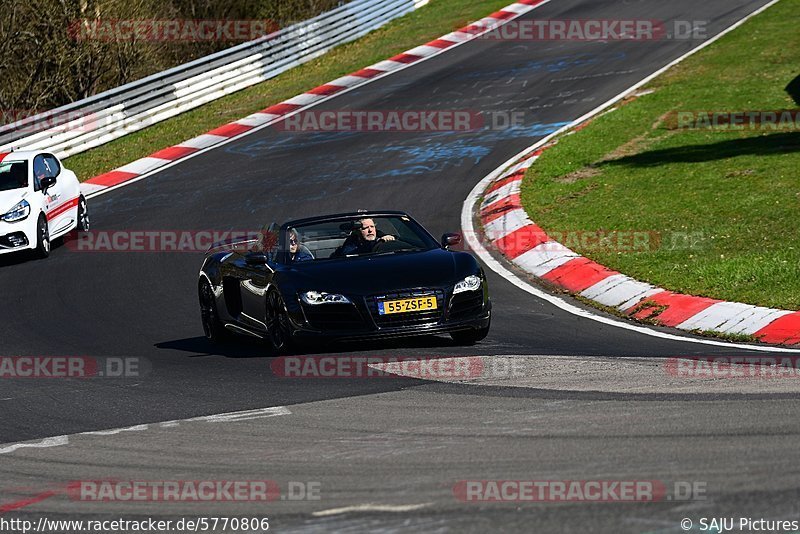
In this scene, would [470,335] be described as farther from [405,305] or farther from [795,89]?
[795,89]

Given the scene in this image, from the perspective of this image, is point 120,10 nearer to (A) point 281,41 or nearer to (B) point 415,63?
(A) point 281,41

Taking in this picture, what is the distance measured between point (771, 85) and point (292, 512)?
20.5 m

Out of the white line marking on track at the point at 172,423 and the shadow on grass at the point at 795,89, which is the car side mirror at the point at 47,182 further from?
the shadow on grass at the point at 795,89

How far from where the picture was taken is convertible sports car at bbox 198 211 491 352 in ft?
37.5

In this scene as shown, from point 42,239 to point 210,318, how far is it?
256 inches

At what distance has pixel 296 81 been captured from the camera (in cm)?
3192

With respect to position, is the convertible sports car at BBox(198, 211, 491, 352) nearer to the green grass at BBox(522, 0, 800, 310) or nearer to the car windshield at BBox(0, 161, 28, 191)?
the green grass at BBox(522, 0, 800, 310)

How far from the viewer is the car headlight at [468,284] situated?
11.7 metres

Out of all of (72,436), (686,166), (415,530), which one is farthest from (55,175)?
(415,530)

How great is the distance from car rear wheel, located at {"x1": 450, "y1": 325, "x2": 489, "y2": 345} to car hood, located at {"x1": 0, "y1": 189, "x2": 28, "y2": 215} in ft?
30.3

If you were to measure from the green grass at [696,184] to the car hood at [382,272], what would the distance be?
275 cm

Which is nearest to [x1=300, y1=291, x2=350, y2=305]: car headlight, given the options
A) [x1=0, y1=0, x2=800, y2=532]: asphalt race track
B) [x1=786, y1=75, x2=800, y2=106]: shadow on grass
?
[x1=0, y1=0, x2=800, y2=532]: asphalt race track

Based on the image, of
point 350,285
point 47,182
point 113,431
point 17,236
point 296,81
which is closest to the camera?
point 113,431

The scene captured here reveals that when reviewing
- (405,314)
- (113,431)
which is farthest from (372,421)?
(405,314)
